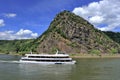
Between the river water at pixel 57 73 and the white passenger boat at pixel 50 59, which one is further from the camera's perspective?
the white passenger boat at pixel 50 59

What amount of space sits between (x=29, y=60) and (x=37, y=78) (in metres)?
60.4

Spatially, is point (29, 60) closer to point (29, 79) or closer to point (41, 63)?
point (41, 63)

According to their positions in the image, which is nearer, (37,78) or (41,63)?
(37,78)

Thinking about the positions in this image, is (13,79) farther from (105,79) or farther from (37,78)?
(105,79)

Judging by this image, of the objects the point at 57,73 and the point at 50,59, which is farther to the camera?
the point at 50,59

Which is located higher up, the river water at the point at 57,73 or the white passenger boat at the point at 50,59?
the white passenger boat at the point at 50,59

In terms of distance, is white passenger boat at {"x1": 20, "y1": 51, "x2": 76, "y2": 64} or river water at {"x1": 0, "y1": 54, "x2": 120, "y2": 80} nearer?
river water at {"x1": 0, "y1": 54, "x2": 120, "y2": 80}

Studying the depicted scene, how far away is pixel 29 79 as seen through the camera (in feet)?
311

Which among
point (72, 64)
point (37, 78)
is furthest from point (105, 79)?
point (72, 64)

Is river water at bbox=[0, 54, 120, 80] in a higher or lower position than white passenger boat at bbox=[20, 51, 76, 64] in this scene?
lower

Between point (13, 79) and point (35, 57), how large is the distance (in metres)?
63.4

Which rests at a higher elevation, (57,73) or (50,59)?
(50,59)

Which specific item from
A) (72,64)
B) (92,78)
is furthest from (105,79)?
(72,64)

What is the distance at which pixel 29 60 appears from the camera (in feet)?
516
